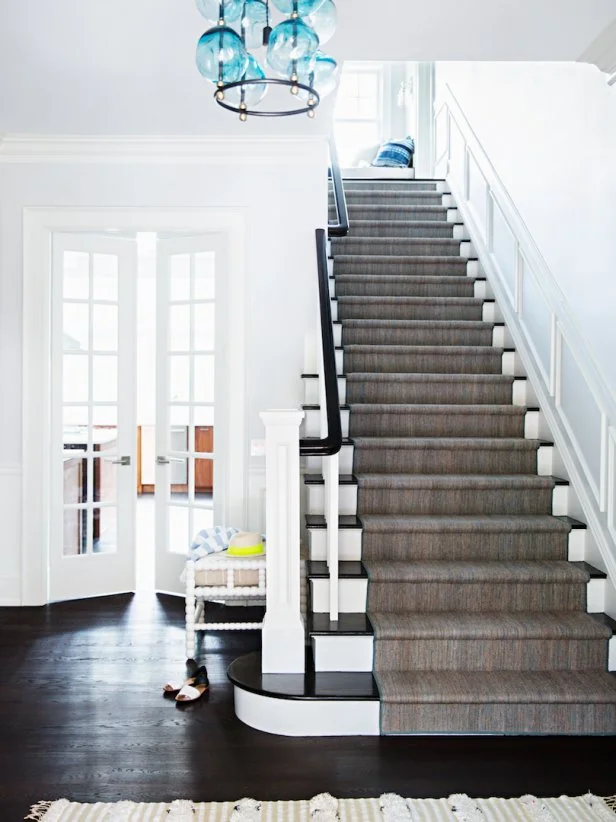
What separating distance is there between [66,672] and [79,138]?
3.06 meters

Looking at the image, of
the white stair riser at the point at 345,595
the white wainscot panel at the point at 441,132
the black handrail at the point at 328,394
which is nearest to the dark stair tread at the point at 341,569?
the white stair riser at the point at 345,595

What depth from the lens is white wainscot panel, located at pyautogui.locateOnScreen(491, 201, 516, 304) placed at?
4.92 metres

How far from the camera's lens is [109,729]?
9.24ft

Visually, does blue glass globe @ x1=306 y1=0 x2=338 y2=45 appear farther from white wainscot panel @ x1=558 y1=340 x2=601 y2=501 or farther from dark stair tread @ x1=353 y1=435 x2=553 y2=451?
dark stair tread @ x1=353 y1=435 x2=553 y2=451

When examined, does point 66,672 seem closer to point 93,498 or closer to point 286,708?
point 286,708

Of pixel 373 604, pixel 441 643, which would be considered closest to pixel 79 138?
pixel 373 604

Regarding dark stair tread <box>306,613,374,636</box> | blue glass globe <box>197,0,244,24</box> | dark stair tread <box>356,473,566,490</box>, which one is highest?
blue glass globe <box>197,0,244,24</box>

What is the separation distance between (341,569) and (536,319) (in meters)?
2.15

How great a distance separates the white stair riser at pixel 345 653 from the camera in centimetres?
296

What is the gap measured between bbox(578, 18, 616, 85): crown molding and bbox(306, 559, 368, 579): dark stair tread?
2.46 meters

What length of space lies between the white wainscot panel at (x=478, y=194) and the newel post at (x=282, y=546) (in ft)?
10.3

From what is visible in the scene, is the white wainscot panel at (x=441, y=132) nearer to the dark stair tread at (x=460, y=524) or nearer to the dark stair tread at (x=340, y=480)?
the dark stair tread at (x=340, y=480)

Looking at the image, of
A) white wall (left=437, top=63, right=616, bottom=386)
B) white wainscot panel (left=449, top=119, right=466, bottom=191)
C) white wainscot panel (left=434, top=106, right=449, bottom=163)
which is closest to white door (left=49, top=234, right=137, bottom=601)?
white wall (left=437, top=63, right=616, bottom=386)

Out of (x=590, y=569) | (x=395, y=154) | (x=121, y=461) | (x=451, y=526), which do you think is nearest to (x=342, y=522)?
(x=451, y=526)
